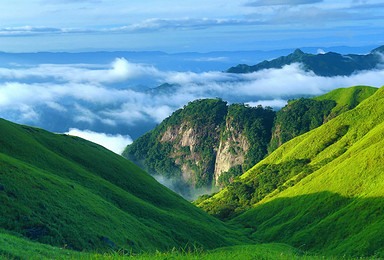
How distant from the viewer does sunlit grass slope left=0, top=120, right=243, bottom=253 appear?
44.7 m

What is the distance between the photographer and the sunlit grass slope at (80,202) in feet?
147

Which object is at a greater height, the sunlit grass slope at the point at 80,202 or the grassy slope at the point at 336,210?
the sunlit grass slope at the point at 80,202

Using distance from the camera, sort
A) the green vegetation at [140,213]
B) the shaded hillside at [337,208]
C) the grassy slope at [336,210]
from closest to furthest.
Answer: the green vegetation at [140,213], the grassy slope at [336,210], the shaded hillside at [337,208]

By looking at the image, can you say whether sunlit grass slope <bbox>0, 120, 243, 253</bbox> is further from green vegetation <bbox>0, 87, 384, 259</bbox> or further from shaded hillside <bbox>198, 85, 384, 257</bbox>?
shaded hillside <bbox>198, 85, 384, 257</bbox>

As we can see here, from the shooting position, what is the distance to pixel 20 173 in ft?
178

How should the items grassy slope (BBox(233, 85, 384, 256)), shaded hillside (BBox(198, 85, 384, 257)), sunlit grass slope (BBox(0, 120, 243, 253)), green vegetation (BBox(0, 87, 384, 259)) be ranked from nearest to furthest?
green vegetation (BBox(0, 87, 384, 259)) → sunlit grass slope (BBox(0, 120, 243, 253)) → grassy slope (BBox(233, 85, 384, 256)) → shaded hillside (BBox(198, 85, 384, 257))

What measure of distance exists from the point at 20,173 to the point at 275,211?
9578 centimetres

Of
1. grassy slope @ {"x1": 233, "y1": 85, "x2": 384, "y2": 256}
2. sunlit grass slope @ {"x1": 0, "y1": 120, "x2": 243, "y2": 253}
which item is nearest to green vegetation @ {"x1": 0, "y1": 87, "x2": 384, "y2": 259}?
sunlit grass slope @ {"x1": 0, "y1": 120, "x2": 243, "y2": 253}

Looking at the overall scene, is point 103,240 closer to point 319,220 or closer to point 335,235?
point 335,235

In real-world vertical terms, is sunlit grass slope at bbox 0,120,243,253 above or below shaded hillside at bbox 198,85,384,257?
above

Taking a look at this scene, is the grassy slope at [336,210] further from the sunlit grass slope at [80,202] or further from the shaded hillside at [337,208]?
the sunlit grass slope at [80,202]

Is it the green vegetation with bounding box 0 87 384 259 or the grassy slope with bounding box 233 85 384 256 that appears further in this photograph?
the grassy slope with bounding box 233 85 384 256

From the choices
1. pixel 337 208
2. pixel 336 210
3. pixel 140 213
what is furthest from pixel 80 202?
pixel 337 208

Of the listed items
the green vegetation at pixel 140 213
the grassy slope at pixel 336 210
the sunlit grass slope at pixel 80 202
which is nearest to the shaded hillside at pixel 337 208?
the grassy slope at pixel 336 210
